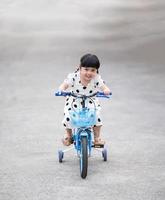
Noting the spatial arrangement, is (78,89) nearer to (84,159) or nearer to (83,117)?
(83,117)

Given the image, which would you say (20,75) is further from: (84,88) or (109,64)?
(84,88)

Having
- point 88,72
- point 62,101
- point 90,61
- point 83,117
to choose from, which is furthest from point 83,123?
point 62,101

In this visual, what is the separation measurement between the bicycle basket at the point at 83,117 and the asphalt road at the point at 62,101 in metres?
0.64

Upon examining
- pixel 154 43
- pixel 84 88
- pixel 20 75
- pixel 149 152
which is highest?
pixel 154 43

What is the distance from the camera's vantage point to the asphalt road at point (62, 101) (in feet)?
26.7

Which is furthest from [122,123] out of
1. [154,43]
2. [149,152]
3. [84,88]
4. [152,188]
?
[154,43]

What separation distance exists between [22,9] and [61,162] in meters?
18.8

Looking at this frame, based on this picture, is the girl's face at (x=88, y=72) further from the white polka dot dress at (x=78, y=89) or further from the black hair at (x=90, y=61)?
the white polka dot dress at (x=78, y=89)

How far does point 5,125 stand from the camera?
1129 cm

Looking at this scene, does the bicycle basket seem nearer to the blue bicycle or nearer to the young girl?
the blue bicycle

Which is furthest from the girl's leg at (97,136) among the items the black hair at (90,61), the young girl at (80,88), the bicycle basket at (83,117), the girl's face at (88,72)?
the black hair at (90,61)

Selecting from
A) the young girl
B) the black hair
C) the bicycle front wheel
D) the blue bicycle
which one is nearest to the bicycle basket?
the blue bicycle

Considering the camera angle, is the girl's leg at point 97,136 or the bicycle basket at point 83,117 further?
the girl's leg at point 97,136

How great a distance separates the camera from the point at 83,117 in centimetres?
855
